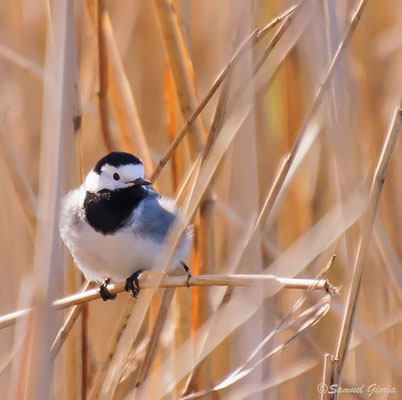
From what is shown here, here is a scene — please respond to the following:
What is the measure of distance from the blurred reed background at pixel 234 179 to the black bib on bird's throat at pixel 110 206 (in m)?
0.11

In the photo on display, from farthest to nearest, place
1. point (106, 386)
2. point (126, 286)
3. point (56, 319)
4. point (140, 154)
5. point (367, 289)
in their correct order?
point (367, 289) → point (140, 154) → point (126, 286) → point (106, 386) → point (56, 319)

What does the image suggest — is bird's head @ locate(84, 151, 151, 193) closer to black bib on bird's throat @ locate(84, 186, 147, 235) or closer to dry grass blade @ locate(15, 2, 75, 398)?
black bib on bird's throat @ locate(84, 186, 147, 235)

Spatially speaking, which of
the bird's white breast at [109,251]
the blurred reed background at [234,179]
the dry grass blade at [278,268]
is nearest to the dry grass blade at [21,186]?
the blurred reed background at [234,179]

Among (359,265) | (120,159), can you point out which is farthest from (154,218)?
(359,265)

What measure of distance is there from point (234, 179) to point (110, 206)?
0.40 metres

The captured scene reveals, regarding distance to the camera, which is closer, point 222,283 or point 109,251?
point 222,283

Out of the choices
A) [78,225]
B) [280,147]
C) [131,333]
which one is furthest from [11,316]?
[280,147]

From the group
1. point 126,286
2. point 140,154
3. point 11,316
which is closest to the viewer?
point 11,316

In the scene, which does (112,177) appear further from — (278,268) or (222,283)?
(222,283)

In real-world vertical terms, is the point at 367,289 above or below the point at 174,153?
below

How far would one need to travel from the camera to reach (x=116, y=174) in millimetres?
1853

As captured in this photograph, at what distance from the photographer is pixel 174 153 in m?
1.78

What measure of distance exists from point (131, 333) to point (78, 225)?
0.48 m

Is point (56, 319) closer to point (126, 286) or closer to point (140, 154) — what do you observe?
point (126, 286)
